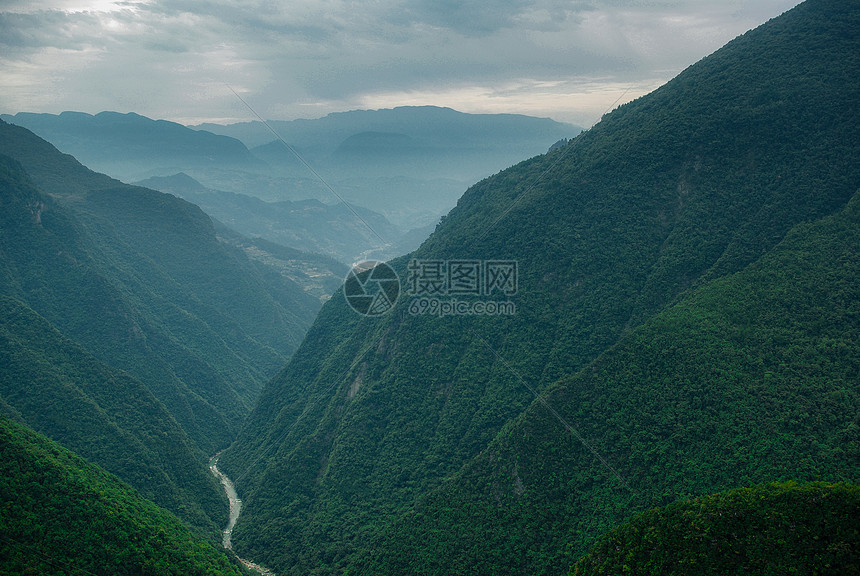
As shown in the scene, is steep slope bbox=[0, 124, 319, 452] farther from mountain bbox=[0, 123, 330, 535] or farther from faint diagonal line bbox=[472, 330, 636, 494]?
faint diagonal line bbox=[472, 330, 636, 494]

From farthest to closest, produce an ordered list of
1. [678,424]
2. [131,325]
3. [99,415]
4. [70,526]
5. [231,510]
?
1. [131,325]
2. [231,510]
3. [99,415]
4. [678,424]
5. [70,526]

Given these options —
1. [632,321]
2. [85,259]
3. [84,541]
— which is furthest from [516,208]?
[85,259]

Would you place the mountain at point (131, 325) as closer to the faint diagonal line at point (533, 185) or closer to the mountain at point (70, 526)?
the mountain at point (70, 526)

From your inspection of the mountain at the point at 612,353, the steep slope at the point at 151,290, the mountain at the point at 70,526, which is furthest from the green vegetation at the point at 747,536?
the steep slope at the point at 151,290

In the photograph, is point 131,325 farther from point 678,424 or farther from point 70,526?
point 678,424

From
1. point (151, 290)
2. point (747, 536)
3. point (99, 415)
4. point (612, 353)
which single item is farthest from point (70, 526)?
point (151, 290)

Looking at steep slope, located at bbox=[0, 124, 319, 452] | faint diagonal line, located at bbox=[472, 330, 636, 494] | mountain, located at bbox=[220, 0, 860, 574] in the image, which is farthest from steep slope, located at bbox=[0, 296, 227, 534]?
faint diagonal line, located at bbox=[472, 330, 636, 494]
